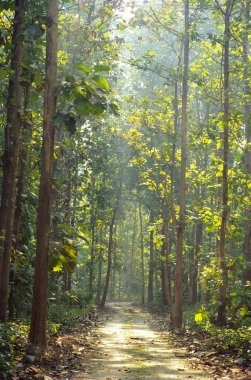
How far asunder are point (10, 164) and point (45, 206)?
1317 millimetres

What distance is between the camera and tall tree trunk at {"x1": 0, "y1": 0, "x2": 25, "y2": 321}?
29.6ft

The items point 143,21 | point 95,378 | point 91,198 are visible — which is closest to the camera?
point 95,378

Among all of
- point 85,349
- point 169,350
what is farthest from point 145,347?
point 85,349

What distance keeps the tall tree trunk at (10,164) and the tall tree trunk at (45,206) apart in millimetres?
724

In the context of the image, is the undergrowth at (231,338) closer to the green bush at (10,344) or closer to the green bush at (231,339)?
the green bush at (231,339)

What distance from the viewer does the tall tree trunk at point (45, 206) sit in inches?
338

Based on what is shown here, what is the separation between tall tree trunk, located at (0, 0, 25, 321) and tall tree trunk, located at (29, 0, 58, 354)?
0.72m

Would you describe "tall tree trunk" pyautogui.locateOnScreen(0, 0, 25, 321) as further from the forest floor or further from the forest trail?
the forest trail

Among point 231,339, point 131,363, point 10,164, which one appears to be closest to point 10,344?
point 131,363

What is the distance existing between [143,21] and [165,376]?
14230 mm

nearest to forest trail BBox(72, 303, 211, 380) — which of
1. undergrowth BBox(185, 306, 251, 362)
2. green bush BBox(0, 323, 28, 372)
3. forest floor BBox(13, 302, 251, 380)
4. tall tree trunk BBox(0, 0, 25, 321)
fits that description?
forest floor BBox(13, 302, 251, 380)

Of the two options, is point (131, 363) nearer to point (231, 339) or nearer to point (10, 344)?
point (231, 339)

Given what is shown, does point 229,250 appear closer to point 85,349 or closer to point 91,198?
point 91,198

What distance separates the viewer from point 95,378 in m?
7.32
